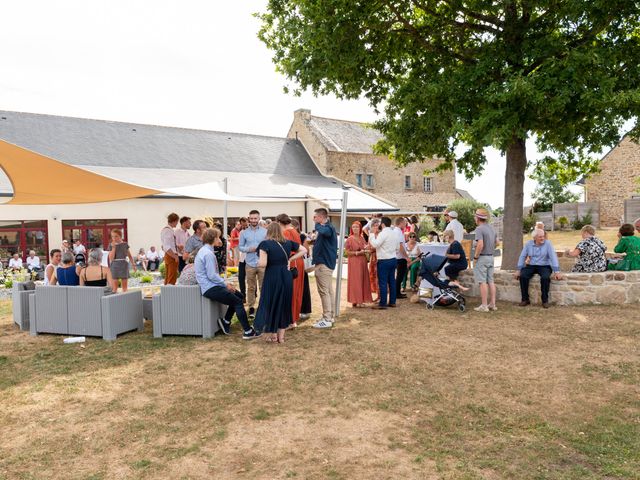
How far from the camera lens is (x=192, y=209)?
2095 centimetres

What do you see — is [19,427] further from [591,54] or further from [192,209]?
[192,209]

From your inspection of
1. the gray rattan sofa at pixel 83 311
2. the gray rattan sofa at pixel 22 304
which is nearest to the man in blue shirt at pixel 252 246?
the gray rattan sofa at pixel 83 311

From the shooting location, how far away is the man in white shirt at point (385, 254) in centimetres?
780

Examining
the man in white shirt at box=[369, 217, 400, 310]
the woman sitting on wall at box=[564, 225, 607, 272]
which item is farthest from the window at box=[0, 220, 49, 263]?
the woman sitting on wall at box=[564, 225, 607, 272]

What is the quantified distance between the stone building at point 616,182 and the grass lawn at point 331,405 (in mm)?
25445

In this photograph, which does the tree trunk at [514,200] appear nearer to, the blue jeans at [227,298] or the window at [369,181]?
the blue jeans at [227,298]

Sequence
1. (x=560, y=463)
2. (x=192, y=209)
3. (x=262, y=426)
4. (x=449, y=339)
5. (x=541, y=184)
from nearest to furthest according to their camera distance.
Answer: (x=560, y=463)
(x=262, y=426)
(x=449, y=339)
(x=192, y=209)
(x=541, y=184)

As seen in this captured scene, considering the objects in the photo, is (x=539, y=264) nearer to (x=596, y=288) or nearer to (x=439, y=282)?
(x=596, y=288)

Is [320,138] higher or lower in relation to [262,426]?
higher

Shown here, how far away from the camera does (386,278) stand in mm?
8109

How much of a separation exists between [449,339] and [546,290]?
272 centimetres

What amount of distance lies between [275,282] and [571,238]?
2164 centimetres

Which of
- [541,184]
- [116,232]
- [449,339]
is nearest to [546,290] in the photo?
[449,339]

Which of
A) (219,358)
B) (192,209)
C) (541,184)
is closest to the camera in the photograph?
(219,358)
